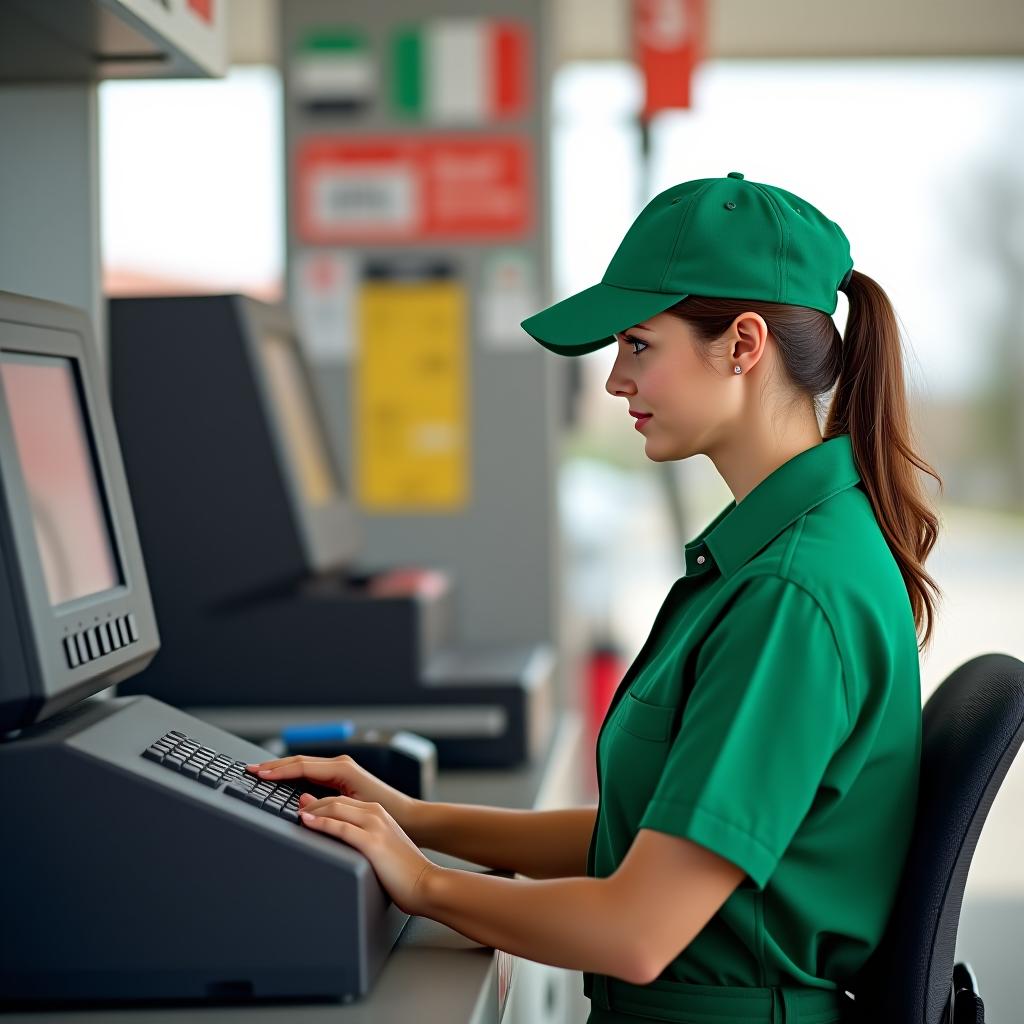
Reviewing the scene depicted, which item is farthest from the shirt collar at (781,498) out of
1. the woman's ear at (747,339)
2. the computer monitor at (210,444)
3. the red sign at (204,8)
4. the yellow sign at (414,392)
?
the yellow sign at (414,392)

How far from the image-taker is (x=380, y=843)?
3.60 ft

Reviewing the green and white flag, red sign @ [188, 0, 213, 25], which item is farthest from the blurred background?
red sign @ [188, 0, 213, 25]

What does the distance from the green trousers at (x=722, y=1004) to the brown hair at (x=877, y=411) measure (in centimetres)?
34

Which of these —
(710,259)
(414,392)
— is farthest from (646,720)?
(414,392)

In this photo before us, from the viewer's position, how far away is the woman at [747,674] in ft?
3.32

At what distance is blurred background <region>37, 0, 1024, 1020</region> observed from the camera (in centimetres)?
381

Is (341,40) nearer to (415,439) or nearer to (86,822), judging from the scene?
(415,439)

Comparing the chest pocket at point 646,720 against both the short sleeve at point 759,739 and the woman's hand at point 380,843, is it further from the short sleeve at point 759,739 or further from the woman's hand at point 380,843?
the woman's hand at point 380,843

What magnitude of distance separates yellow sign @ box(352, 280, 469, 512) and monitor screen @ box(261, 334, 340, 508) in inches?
17.6

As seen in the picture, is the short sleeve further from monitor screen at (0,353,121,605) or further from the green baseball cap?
monitor screen at (0,353,121,605)

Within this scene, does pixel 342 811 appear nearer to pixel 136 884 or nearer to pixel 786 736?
pixel 136 884

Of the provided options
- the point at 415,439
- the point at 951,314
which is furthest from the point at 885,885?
the point at 951,314

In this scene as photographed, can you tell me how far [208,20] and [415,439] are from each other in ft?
4.31

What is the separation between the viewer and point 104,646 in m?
1.12
